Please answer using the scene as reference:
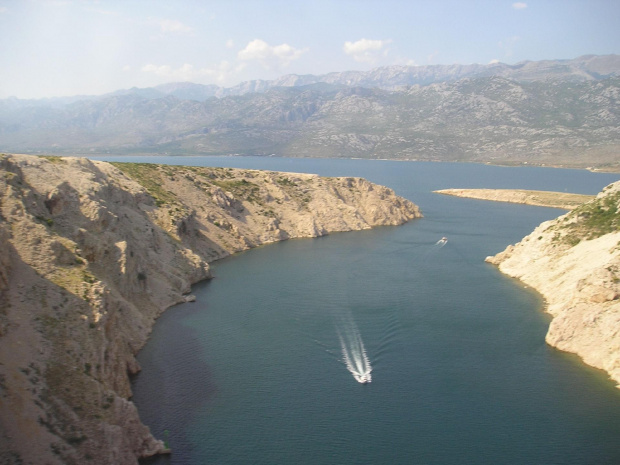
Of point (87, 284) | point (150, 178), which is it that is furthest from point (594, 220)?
point (150, 178)

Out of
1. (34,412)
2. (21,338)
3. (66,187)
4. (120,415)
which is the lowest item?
(120,415)

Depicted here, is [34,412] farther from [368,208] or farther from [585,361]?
[368,208]

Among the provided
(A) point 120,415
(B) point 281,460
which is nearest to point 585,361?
(B) point 281,460

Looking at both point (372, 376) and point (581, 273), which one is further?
point (581, 273)

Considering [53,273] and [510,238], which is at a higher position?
[53,273]

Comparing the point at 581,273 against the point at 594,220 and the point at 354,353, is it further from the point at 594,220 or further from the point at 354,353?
the point at 354,353

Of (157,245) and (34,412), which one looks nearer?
(34,412)

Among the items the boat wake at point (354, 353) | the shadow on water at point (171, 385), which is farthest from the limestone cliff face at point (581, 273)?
the shadow on water at point (171, 385)
